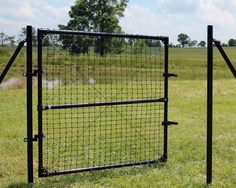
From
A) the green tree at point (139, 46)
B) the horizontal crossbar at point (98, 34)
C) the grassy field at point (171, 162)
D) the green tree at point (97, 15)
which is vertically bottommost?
the grassy field at point (171, 162)

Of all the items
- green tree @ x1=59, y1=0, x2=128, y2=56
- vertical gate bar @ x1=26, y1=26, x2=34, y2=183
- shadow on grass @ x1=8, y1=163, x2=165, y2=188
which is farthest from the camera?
green tree @ x1=59, y1=0, x2=128, y2=56

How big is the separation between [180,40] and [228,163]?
104341 mm

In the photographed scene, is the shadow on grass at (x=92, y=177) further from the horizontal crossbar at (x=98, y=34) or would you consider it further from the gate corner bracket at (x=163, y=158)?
the horizontal crossbar at (x=98, y=34)

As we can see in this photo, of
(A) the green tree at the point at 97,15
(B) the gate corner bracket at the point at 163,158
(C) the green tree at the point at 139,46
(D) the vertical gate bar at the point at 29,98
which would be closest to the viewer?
(D) the vertical gate bar at the point at 29,98

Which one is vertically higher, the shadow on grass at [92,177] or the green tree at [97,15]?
the green tree at [97,15]

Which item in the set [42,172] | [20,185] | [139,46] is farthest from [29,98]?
[139,46]

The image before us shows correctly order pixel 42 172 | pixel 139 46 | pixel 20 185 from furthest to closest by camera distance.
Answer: pixel 139 46 < pixel 42 172 < pixel 20 185

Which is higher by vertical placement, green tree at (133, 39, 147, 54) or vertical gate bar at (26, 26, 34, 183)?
green tree at (133, 39, 147, 54)

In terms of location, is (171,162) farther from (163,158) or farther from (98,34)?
(98,34)

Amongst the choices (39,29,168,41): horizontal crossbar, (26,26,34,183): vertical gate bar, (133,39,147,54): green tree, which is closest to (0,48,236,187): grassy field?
(26,26,34,183): vertical gate bar

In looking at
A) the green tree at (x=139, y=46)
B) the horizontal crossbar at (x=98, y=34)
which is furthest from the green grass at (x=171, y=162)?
the horizontal crossbar at (x=98, y=34)

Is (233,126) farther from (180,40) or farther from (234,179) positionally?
(180,40)

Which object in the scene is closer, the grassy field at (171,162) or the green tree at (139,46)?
the grassy field at (171,162)

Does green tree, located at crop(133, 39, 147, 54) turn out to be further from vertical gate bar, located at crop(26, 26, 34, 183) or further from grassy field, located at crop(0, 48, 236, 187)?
vertical gate bar, located at crop(26, 26, 34, 183)
